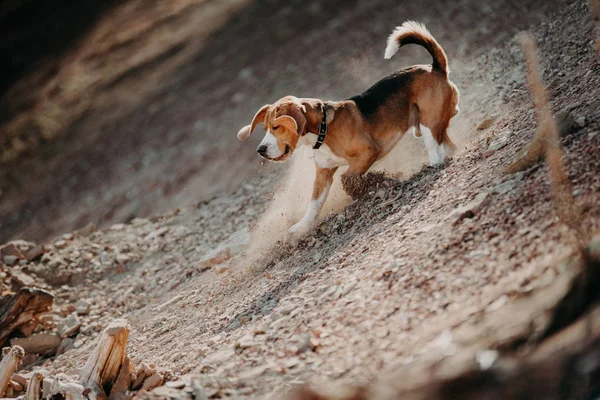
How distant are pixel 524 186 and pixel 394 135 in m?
2.61

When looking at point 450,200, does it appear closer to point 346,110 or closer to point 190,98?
point 346,110

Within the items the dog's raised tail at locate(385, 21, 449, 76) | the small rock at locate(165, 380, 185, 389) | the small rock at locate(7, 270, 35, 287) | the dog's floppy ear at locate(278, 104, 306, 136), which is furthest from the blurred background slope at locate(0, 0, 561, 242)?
the small rock at locate(165, 380, 185, 389)

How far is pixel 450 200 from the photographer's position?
5.00 metres

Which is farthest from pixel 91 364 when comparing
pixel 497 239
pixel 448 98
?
pixel 448 98

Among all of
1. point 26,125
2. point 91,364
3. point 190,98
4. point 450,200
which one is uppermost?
point 26,125

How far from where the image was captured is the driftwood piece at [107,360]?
418 cm

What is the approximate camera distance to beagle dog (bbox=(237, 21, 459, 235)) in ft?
20.0

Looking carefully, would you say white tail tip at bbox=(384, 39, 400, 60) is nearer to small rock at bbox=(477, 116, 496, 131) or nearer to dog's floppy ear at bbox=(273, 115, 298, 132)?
small rock at bbox=(477, 116, 496, 131)

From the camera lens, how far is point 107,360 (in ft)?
13.8

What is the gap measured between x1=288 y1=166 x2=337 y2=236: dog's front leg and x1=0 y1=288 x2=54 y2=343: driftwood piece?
11.2 ft

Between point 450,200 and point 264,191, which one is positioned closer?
point 450,200

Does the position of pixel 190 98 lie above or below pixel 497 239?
above

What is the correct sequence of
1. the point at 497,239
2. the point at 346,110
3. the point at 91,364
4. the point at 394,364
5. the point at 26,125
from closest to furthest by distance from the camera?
the point at 394,364 → the point at 497,239 → the point at 91,364 → the point at 346,110 → the point at 26,125

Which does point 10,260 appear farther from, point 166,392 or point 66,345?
point 166,392
